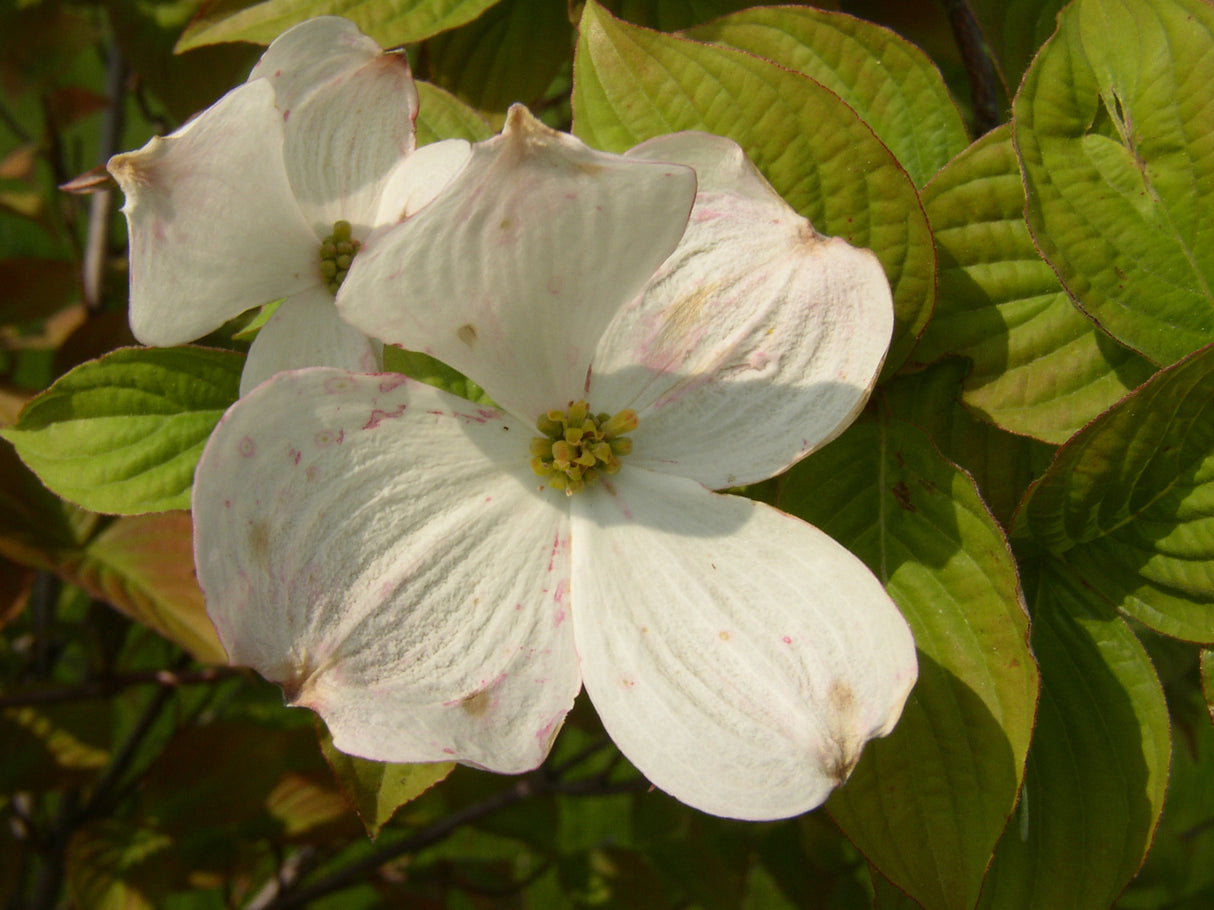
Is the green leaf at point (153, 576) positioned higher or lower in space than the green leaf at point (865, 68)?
lower

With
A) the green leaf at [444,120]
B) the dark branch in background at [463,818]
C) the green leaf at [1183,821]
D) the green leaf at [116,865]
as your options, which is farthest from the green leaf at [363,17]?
the green leaf at [116,865]

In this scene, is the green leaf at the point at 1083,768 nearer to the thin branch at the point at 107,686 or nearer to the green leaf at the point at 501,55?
the green leaf at the point at 501,55

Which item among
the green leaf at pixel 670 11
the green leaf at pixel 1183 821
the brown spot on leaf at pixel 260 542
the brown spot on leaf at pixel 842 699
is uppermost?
the green leaf at pixel 670 11

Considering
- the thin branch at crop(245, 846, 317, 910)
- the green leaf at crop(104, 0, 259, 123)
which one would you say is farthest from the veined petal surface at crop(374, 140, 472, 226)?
the thin branch at crop(245, 846, 317, 910)

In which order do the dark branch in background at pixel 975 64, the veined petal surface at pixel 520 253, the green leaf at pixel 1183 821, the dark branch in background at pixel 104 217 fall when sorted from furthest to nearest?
1. the dark branch in background at pixel 104 217
2. the green leaf at pixel 1183 821
3. the dark branch in background at pixel 975 64
4. the veined petal surface at pixel 520 253

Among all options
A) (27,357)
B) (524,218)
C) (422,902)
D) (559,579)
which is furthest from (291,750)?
(27,357)

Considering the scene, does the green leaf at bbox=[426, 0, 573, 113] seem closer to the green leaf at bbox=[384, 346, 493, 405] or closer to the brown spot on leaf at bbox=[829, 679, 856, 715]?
the green leaf at bbox=[384, 346, 493, 405]
